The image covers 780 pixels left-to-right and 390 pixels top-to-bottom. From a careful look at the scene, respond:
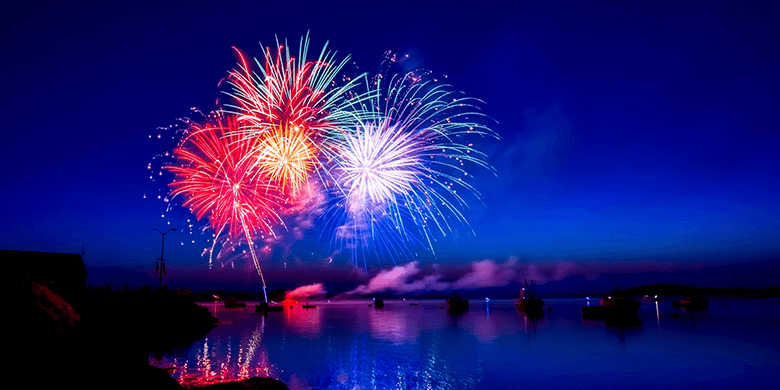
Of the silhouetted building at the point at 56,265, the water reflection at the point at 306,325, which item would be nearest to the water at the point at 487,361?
the water reflection at the point at 306,325

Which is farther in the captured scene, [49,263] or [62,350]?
[49,263]

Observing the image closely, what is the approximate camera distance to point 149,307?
62438 mm

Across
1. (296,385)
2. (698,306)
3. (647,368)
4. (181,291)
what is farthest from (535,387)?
(698,306)

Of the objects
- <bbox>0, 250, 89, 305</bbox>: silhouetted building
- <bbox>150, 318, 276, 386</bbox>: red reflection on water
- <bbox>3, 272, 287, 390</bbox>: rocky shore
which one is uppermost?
<bbox>0, 250, 89, 305</bbox>: silhouetted building

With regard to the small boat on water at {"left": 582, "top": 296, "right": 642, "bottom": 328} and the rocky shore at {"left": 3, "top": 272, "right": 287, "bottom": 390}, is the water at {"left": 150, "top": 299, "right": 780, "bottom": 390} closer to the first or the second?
the rocky shore at {"left": 3, "top": 272, "right": 287, "bottom": 390}

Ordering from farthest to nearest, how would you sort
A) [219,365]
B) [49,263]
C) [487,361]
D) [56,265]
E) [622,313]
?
[622,313]
[56,265]
[49,263]
[487,361]
[219,365]

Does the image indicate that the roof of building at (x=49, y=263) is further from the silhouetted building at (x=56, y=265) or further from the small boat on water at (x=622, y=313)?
the small boat on water at (x=622, y=313)

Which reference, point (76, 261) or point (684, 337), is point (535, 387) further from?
point (76, 261)

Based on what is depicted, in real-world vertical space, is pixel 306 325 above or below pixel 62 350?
below

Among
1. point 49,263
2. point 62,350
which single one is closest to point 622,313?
point 62,350

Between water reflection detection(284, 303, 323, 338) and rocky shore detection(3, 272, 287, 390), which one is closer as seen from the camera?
rocky shore detection(3, 272, 287, 390)

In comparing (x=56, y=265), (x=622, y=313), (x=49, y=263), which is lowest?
(x=622, y=313)

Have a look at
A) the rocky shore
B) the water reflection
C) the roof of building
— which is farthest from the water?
the roof of building

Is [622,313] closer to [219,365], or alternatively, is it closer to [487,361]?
[487,361]
